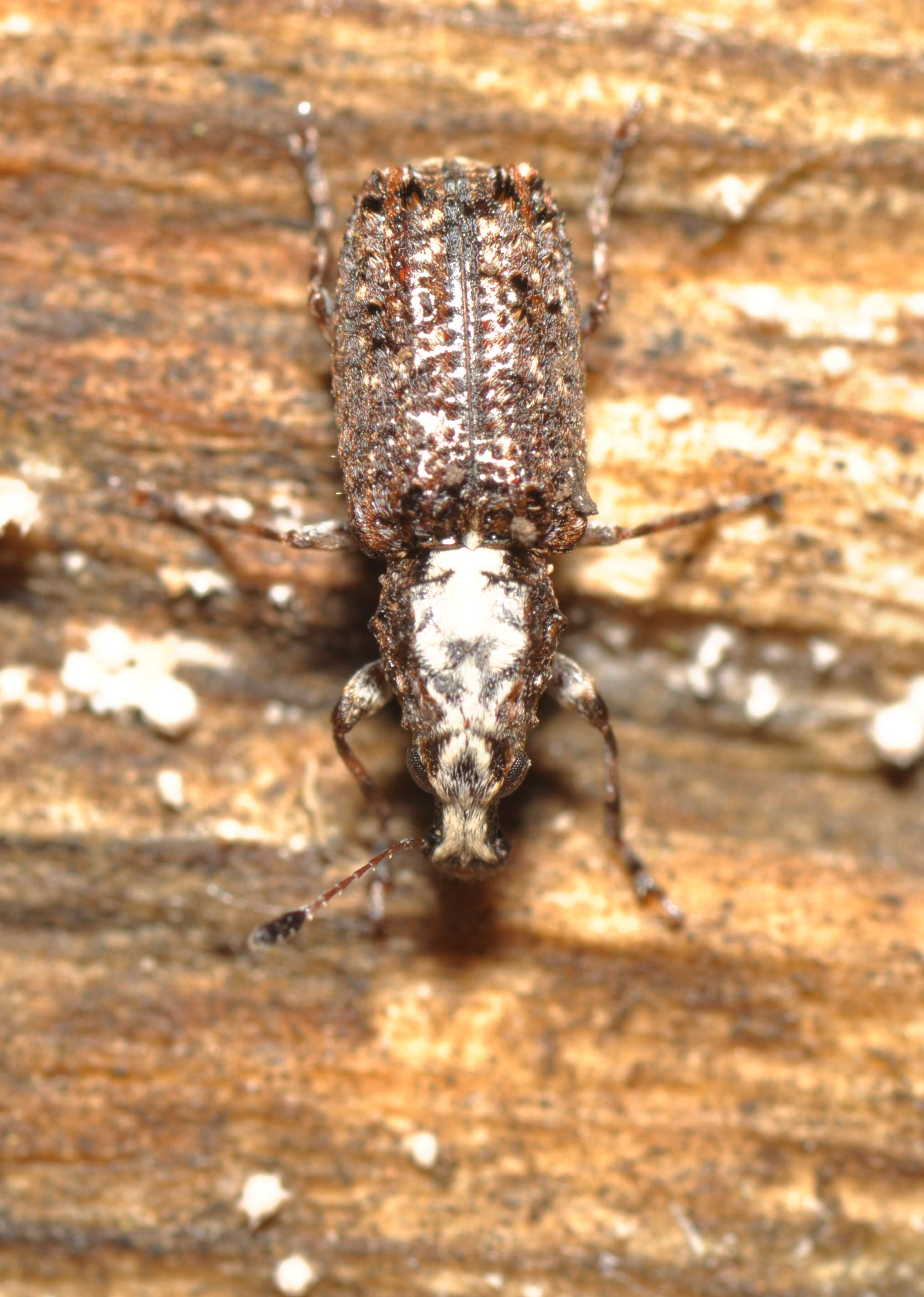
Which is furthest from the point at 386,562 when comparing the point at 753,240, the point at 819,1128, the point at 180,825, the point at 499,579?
the point at 819,1128

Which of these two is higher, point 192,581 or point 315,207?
point 315,207

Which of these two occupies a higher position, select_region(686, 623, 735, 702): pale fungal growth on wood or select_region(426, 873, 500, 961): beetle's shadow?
select_region(686, 623, 735, 702): pale fungal growth on wood

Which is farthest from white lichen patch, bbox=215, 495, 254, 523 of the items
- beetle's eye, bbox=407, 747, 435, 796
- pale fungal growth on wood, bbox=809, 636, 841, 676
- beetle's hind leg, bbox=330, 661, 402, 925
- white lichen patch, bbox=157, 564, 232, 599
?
pale fungal growth on wood, bbox=809, 636, 841, 676

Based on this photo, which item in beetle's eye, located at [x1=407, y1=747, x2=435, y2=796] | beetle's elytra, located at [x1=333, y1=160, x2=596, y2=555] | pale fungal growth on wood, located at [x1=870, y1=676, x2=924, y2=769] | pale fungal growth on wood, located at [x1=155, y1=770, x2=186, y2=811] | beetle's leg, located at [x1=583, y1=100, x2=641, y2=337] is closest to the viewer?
beetle's elytra, located at [x1=333, y1=160, x2=596, y2=555]

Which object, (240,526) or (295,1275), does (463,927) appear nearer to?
(295,1275)

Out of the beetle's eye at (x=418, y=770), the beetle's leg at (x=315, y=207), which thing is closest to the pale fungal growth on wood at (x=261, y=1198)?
the beetle's eye at (x=418, y=770)

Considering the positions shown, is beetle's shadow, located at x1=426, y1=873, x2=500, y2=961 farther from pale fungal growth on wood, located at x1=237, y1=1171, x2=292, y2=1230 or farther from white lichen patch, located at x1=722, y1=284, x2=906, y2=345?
white lichen patch, located at x1=722, y1=284, x2=906, y2=345

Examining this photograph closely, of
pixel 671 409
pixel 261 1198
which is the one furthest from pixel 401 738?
pixel 261 1198
